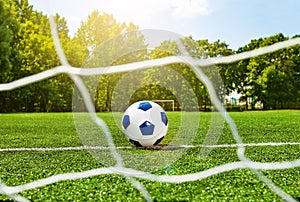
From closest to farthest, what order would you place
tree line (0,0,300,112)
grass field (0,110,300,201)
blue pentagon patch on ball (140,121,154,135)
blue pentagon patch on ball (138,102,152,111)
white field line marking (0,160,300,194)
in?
grass field (0,110,300,201) < white field line marking (0,160,300,194) < blue pentagon patch on ball (140,121,154,135) < blue pentagon patch on ball (138,102,152,111) < tree line (0,0,300,112)

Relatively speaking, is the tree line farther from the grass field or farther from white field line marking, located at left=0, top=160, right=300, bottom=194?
white field line marking, located at left=0, top=160, right=300, bottom=194

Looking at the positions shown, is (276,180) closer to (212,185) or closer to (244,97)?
(212,185)

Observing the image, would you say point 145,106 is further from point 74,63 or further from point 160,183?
point 74,63

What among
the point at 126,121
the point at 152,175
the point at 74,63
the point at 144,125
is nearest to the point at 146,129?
the point at 144,125

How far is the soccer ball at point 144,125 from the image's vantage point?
15.1ft

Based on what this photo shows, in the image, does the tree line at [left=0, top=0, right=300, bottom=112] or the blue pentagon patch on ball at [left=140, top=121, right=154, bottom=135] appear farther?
the tree line at [left=0, top=0, right=300, bottom=112]

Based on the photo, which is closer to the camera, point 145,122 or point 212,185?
point 212,185

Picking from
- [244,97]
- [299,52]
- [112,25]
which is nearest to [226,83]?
[244,97]

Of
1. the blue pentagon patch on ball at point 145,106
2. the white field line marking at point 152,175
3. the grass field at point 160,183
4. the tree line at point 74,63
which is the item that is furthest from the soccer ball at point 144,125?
the tree line at point 74,63

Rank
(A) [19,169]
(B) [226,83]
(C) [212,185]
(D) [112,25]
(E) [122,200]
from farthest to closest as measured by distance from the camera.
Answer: (B) [226,83]
(D) [112,25]
(A) [19,169]
(C) [212,185]
(E) [122,200]

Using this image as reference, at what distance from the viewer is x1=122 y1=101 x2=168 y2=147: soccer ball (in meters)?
4.61

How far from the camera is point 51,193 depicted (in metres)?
2.62

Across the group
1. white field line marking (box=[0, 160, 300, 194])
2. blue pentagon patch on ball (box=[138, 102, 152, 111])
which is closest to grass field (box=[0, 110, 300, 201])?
white field line marking (box=[0, 160, 300, 194])

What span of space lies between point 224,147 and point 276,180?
1837 millimetres
